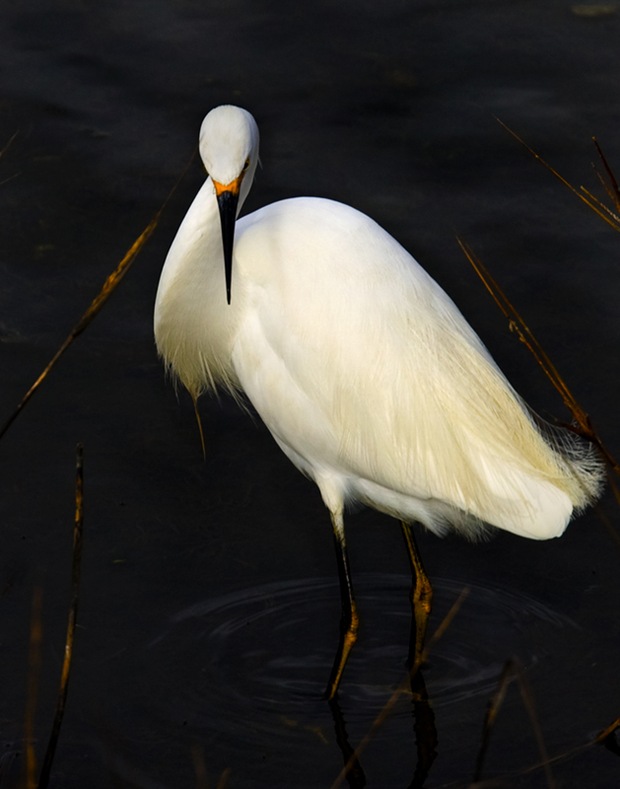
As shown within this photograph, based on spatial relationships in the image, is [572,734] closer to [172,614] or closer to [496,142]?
[172,614]

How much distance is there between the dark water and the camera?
3.31 meters

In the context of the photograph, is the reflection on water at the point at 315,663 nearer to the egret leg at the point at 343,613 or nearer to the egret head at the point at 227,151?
the egret leg at the point at 343,613

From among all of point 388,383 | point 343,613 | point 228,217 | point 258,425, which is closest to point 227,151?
point 228,217

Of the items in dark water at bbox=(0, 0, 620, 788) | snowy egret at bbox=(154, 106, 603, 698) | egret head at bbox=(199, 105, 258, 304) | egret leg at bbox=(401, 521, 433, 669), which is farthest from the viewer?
egret leg at bbox=(401, 521, 433, 669)

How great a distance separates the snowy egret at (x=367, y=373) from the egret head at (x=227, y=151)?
4cm

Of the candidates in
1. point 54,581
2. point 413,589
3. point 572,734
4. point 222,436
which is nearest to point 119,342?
point 222,436

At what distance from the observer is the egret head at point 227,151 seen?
293 cm

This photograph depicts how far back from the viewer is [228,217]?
3.01 metres

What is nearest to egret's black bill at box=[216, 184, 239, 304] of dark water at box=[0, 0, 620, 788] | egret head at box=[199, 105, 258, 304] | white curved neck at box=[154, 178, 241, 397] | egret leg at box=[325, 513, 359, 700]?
egret head at box=[199, 105, 258, 304]

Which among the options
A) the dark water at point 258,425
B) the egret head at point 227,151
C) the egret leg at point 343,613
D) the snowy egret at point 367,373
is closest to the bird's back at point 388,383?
the snowy egret at point 367,373

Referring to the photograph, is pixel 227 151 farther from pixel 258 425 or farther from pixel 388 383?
pixel 258 425

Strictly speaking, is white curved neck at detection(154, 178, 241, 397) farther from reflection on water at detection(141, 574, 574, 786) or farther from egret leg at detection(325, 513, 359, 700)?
reflection on water at detection(141, 574, 574, 786)

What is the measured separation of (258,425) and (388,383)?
48.2 inches

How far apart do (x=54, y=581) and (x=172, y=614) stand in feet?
1.10
